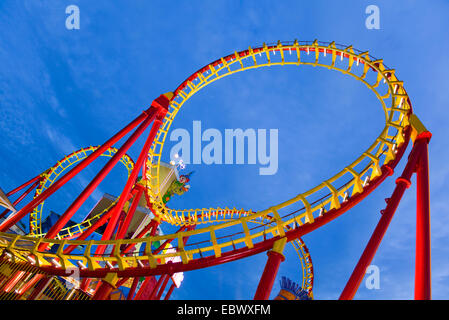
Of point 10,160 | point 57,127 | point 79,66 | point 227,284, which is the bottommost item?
point 227,284

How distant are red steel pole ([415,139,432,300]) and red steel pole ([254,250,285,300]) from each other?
7.12 ft

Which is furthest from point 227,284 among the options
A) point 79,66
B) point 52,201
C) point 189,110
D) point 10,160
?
point 79,66

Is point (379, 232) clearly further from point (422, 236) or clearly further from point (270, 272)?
point (270, 272)

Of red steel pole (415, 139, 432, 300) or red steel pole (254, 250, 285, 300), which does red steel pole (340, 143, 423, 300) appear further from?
red steel pole (254, 250, 285, 300)

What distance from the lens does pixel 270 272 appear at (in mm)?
5164

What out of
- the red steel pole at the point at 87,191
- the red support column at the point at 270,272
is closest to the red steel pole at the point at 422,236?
the red support column at the point at 270,272

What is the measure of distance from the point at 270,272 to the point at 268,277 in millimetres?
134

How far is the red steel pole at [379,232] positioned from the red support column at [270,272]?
110 centimetres

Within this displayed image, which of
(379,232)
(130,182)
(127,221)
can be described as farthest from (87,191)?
(379,232)

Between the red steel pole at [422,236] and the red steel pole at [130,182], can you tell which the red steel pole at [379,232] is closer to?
the red steel pole at [422,236]
